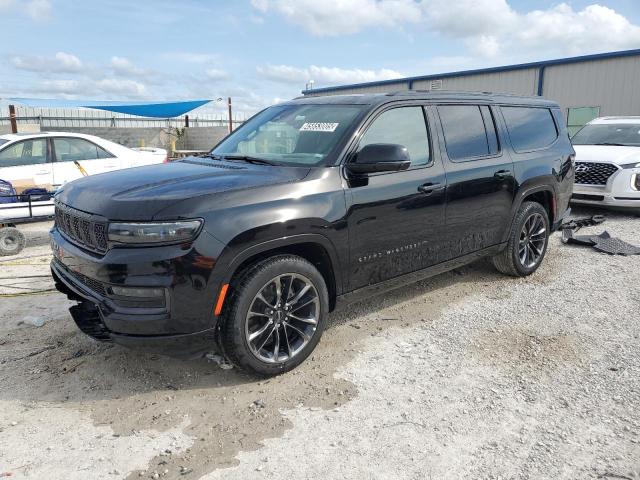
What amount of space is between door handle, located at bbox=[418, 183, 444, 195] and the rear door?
5.1 inches

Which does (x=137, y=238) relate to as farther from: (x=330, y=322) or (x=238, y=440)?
(x=330, y=322)

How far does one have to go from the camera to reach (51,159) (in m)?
8.22

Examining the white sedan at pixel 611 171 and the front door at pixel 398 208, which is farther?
the white sedan at pixel 611 171

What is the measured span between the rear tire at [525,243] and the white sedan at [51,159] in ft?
20.1

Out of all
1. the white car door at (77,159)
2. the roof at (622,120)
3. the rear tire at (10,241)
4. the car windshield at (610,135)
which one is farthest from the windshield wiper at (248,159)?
the roof at (622,120)

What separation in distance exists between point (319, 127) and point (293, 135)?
0.23m

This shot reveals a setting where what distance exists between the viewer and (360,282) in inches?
147

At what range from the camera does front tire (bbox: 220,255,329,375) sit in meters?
3.11

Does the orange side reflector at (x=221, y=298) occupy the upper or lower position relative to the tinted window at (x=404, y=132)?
lower

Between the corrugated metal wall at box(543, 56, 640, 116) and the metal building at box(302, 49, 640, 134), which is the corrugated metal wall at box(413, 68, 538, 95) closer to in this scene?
the metal building at box(302, 49, 640, 134)

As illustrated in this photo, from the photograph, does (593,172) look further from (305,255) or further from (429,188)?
(305,255)

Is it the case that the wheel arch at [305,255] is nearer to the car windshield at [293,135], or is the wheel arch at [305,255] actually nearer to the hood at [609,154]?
the car windshield at [293,135]

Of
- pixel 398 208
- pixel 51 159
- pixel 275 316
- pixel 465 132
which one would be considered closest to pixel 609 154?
pixel 465 132

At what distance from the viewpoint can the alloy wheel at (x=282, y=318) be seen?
3250mm
